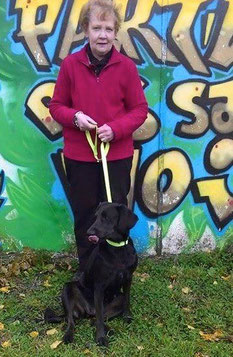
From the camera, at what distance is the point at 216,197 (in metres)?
4.72

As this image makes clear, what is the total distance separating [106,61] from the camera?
3.63 meters

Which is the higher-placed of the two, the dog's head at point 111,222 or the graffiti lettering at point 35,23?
the graffiti lettering at point 35,23

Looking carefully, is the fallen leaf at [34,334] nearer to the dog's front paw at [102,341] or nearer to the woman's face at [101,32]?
the dog's front paw at [102,341]

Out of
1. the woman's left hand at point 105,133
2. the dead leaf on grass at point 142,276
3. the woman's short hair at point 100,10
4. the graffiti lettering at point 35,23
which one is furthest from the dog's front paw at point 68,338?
the graffiti lettering at point 35,23

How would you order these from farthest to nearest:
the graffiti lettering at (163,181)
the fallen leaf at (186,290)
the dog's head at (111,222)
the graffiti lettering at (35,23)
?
the graffiti lettering at (163,181) < the graffiti lettering at (35,23) < the fallen leaf at (186,290) < the dog's head at (111,222)

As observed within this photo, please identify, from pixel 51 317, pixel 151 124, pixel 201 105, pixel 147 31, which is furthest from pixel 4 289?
pixel 147 31

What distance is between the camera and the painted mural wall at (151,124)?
430 cm

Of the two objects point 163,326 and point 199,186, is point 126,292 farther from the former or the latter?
point 199,186

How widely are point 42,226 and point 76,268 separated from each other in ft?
1.76

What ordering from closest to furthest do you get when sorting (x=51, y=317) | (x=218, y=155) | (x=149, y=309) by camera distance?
(x=51, y=317) < (x=149, y=309) < (x=218, y=155)

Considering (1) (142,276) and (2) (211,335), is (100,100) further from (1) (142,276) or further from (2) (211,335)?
(2) (211,335)

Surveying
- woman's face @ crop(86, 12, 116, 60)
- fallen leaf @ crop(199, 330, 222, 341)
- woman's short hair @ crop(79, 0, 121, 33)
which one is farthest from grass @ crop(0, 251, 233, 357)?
woman's short hair @ crop(79, 0, 121, 33)

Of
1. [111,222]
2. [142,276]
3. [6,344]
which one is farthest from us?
Result: [142,276]

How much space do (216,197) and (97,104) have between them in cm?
170
